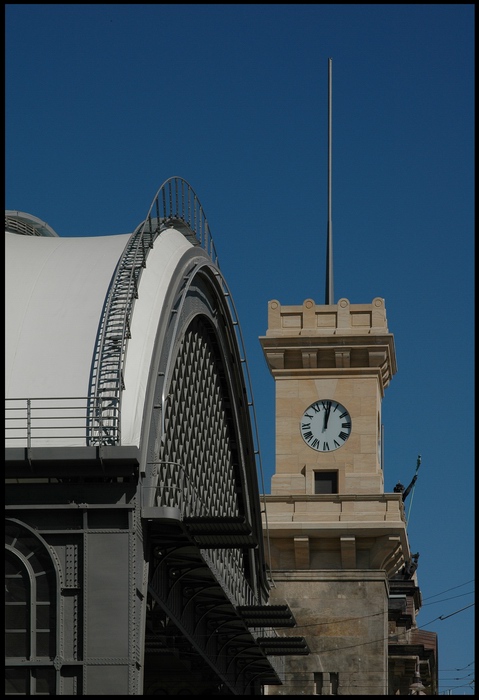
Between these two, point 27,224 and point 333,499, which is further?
point 333,499

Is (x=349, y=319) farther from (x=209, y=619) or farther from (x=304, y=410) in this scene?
(x=209, y=619)

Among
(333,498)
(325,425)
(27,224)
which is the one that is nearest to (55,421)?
(27,224)

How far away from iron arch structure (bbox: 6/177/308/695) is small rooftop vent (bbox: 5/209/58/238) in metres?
8.13

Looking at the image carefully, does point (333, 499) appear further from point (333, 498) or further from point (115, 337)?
point (115, 337)

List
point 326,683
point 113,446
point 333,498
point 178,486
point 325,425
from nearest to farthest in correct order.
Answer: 1. point 113,446
2. point 178,486
3. point 326,683
4. point 333,498
5. point 325,425

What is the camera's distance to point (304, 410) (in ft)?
229

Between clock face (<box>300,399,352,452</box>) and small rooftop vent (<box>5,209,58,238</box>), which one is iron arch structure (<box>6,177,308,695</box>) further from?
clock face (<box>300,399,352,452</box>)

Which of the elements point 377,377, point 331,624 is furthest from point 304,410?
point 331,624

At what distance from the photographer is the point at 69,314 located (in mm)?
38344

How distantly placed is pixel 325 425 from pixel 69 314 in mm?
32680

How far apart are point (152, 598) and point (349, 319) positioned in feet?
99.3

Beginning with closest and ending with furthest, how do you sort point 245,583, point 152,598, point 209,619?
point 152,598 < point 209,619 < point 245,583

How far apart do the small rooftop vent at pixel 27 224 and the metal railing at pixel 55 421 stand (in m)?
21.8

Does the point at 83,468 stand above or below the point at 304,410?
below
